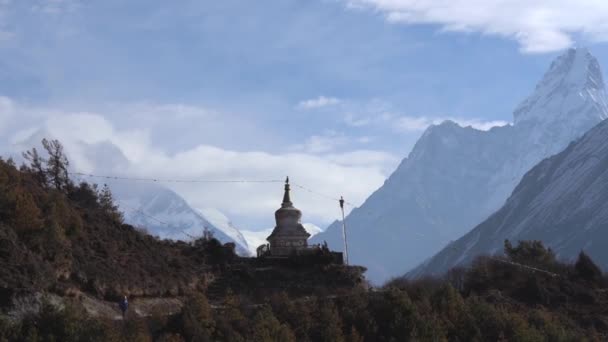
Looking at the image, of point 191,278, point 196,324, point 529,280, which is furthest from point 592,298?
point 196,324

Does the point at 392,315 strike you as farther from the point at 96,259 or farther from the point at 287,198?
the point at 287,198

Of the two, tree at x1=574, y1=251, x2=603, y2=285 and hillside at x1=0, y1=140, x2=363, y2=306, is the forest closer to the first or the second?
hillside at x1=0, y1=140, x2=363, y2=306

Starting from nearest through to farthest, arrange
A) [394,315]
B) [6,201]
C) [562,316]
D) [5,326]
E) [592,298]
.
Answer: [5,326] < [6,201] < [394,315] < [562,316] < [592,298]

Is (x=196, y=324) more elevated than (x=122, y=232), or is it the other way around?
(x=122, y=232)

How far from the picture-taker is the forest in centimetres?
4222

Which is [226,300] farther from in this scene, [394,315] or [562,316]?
[562,316]

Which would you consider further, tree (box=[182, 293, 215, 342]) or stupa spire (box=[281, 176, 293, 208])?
stupa spire (box=[281, 176, 293, 208])

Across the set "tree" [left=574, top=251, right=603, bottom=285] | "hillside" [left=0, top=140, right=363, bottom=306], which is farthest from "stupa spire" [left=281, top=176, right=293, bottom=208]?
"tree" [left=574, top=251, right=603, bottom=285]

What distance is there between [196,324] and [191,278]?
11.6 meters

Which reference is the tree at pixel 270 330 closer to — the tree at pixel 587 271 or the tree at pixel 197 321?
the tree at pixel 197 321

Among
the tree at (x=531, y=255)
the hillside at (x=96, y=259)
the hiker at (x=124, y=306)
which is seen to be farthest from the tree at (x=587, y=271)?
the hiker at (x=124, y=306)

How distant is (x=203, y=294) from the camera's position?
53500 millimetres

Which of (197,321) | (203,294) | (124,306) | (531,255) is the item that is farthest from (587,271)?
(124,306)

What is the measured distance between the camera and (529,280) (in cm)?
7281
